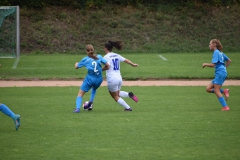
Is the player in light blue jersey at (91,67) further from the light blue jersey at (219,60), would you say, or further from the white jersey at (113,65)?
the light blue jersey at (219,60)

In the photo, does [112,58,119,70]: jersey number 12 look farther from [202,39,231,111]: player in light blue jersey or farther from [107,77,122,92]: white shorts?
[202,39,231,111]: player in light blue jersey

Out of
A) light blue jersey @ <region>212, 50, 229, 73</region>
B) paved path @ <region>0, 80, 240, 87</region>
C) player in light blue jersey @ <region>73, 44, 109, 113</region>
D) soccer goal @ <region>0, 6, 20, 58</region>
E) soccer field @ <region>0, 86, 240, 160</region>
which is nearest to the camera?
soccer field @ <region>0, 86, 240, 160</region>

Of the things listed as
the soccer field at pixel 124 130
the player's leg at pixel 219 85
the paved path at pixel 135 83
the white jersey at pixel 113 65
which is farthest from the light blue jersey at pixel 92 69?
the paved path at pixel 135 83

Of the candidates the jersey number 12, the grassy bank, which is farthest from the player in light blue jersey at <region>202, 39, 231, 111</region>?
Answer: the grassy bank

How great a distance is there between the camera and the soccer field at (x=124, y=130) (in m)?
8.31

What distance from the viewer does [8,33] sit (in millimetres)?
29781

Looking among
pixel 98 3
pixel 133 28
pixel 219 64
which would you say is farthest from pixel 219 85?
pixel 98 3

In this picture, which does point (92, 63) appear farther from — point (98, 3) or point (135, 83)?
point (98, 3)

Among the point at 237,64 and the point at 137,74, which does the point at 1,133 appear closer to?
the point at 137,74

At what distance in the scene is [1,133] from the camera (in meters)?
10.0

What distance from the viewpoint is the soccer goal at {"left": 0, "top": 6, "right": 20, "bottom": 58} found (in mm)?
27673

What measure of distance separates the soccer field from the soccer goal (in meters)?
12.3

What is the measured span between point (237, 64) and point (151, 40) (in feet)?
25.6

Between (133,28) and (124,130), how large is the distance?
23.5 metres
